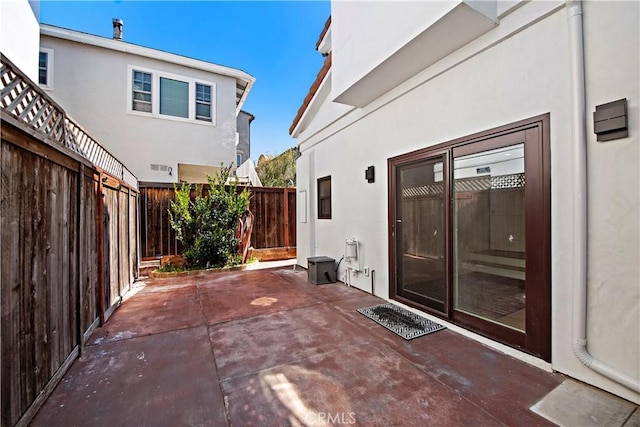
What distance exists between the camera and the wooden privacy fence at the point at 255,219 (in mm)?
6871

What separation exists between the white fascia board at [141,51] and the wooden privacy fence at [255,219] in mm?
4626

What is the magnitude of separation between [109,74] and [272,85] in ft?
17.5

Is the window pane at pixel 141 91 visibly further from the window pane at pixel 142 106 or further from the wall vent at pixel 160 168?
the wall vent at pixel 160 168

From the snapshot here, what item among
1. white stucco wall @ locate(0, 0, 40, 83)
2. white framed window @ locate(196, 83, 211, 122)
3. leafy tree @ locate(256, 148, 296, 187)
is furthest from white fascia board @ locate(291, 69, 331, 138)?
leafy tree @ locate(256, 148, 296, 187)

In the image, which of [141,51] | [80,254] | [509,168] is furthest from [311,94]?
[141,51]

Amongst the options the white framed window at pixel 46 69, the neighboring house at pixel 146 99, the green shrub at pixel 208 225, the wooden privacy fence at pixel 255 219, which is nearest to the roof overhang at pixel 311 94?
the wooden privacy fence at pixel 255 219

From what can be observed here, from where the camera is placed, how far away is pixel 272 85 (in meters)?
11.1

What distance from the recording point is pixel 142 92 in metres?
8.77

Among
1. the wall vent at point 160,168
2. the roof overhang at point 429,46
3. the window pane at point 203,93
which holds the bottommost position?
the wall vent at point 160,168

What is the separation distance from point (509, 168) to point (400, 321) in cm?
212

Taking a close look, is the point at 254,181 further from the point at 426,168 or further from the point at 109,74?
the point at 426,168

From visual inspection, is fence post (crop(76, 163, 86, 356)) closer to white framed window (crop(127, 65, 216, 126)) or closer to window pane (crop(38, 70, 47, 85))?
white framed window (crop(127, 65, 216, 126))

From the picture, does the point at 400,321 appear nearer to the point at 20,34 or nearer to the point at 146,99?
the point at 20,34

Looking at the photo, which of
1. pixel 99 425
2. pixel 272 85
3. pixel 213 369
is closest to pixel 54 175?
pixel 99 425
